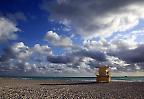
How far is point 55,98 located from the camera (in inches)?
933

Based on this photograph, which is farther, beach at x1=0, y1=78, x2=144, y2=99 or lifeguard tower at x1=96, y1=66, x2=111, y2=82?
lifeguard tower at x1=96, y1=66, x2=111, y2=82

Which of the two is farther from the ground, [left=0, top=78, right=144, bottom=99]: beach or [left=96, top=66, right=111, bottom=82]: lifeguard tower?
[left=96, top=66, right=111, bottom=82]: lifeguard tower

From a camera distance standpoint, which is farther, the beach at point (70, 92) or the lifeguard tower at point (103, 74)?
the lifeguard tower at point (103, 74)

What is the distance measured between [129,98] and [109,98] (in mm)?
1929

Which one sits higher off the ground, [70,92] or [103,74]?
[103,74]

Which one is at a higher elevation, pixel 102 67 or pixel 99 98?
pixel 102 67

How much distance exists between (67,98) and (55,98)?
3.73 ft

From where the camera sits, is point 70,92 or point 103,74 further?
point 103,74

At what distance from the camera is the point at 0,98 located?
75.5 ft

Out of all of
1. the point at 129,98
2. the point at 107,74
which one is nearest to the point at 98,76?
the point at 107,74

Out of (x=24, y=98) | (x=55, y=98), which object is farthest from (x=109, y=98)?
(x=24, y=98)

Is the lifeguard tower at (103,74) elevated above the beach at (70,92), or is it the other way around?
the lifeguard tower at (103,74)

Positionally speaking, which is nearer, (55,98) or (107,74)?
(55,98)

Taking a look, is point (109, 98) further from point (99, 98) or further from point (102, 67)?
point (102, 67)
